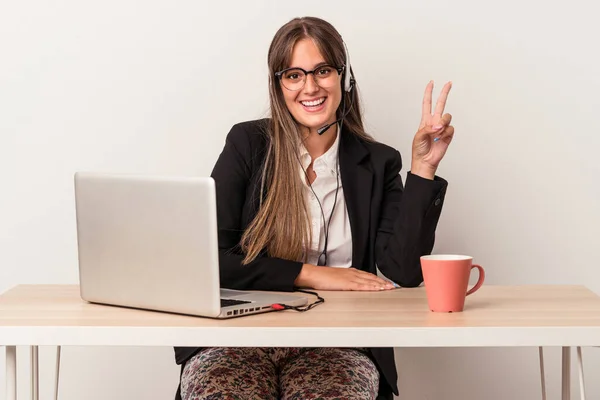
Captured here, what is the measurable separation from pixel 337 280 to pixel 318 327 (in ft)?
1.56

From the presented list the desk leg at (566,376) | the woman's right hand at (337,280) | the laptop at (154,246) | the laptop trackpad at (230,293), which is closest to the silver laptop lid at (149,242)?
the laptop at (154,246)

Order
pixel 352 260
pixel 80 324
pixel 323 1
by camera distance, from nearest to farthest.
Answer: pixel 80 324 < pixel 352 260 < pixel 323 1

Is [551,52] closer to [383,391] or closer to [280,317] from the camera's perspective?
[383,391]

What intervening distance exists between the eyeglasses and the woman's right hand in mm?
516

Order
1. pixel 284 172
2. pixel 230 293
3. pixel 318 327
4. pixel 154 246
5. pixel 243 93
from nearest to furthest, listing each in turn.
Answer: pixel 318 327 → pixel 154 246 → pixel 230 293 → pixel 284 172 → pixel 243 93

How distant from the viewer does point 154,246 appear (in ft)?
4.74

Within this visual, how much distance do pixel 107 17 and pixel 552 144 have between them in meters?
1.49

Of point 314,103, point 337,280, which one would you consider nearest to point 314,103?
point 314,103

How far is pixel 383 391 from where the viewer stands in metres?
1.88

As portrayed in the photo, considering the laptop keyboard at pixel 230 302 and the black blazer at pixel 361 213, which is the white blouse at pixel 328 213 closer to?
the black blazer at pixel 361 213

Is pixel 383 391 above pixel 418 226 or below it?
below

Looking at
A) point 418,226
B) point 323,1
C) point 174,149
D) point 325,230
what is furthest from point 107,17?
point 418,226

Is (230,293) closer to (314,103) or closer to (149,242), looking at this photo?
(149,242)

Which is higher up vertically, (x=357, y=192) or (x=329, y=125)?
(x=329, y=125)
